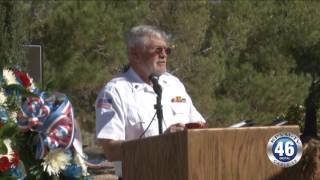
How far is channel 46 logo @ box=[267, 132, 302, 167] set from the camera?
3201 millimetres

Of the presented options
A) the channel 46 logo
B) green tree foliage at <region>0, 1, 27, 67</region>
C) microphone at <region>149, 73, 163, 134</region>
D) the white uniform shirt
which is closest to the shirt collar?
the white uniform shirt

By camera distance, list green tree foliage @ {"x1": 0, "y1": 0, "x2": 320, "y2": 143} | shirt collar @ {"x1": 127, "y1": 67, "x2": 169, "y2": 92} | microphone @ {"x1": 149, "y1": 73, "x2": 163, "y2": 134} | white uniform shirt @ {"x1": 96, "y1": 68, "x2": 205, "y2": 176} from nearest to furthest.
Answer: microphone @ {"x1": 149, "y1": 73, "x2": 163, "y2": 134} → white uniform shirt @ {"x1": 96, "y1": 68, "x2": 205, "y2": 176} → shirt collar @ {"x1": 127, "y1": 67, "x2": 169, "y2": 92} → green tree foliage @ {"x1": 0, "y1": 0, "x2": 320, "y2": 143}

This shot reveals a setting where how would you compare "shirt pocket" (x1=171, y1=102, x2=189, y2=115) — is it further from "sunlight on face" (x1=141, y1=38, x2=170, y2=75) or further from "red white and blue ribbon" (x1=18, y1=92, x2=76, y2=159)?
"red white and blue ribbon" (x1=18, y1=92, x2=76, y2=159)

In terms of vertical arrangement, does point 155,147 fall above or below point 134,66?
below

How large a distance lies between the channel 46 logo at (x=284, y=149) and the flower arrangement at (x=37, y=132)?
0.94 m

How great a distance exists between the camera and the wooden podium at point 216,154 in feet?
9.98

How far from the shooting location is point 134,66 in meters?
4.47

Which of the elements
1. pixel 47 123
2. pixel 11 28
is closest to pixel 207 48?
pixel 11 28

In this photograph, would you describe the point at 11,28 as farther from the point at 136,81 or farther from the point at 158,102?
the point at 158,102

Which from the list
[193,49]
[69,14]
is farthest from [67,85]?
[193,49]

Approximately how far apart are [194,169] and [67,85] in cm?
1205

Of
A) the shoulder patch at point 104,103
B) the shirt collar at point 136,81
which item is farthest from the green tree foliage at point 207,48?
the shoulder patch at point 104,103

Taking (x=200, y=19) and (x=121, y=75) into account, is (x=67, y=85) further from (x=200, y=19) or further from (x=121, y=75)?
(x=121, y=75)

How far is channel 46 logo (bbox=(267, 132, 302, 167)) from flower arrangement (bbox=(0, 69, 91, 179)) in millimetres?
943
